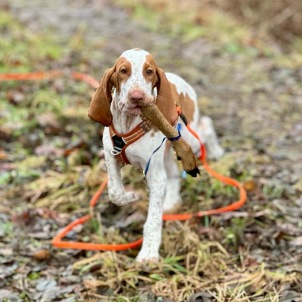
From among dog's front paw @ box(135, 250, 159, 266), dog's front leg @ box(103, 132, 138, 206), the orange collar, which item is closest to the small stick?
the orange collar

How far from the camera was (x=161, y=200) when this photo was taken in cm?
359

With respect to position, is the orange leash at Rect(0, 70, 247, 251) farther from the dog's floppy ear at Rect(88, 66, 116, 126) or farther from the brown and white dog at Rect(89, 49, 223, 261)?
the dog's floppy ear at Rect(88, 66, 116, 126)

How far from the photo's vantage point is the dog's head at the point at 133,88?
300 cm

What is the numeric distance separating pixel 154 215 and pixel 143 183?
1.19 meters

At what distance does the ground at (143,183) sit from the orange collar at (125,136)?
77 cm

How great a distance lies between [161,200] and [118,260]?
507 millimetres

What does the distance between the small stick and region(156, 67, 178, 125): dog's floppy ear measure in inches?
2.5

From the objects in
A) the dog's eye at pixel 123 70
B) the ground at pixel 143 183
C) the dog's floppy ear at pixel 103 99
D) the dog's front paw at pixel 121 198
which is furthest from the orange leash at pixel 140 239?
the dog's eye at pixel 123 70

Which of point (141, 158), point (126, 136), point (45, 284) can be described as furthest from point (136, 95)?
point (45, 284)

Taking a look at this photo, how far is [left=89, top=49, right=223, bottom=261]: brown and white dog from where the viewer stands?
3031 millimetres

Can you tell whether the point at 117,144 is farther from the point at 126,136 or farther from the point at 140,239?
the point at 140,239

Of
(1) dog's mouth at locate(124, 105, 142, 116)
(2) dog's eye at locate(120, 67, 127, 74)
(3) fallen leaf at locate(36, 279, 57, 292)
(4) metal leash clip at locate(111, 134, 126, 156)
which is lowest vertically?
(3) fallen leaf at locate(36, 279, 57, 292)

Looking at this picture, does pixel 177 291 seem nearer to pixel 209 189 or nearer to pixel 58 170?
pixel 209 189

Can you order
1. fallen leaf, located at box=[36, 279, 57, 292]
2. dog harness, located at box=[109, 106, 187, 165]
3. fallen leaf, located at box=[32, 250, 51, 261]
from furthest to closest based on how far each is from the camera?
fallen leaf, located at box=[32, 250, 51, 261]
fallen leaf, located at box=[36, 279, 57, 292]
dog harness, located at box=[109, 106, 187, 165]
